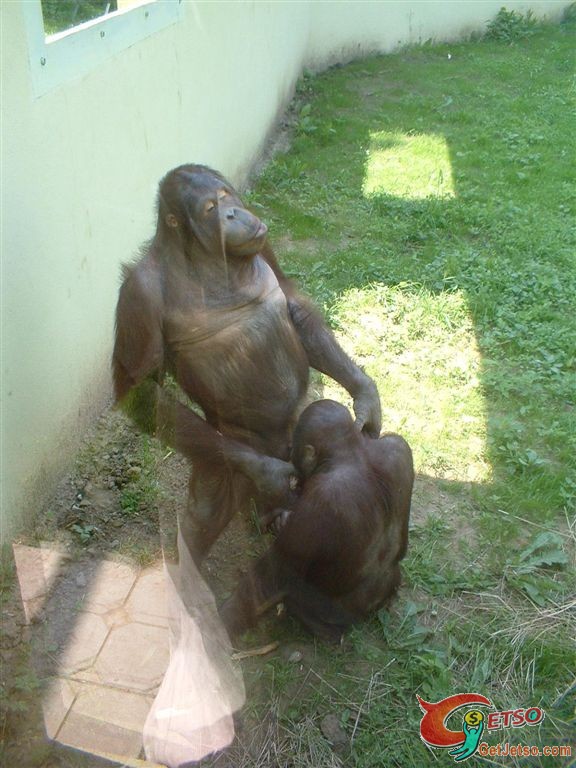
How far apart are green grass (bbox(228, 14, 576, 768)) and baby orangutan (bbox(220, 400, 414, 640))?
121 millimetres

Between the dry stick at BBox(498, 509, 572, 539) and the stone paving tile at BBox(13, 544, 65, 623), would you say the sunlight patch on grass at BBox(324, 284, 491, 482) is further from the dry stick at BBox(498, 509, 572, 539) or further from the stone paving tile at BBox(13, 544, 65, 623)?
the stone paving tile at BBox(13, 544, 65, 623)

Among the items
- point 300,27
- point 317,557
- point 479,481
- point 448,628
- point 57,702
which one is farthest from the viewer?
point 300,27

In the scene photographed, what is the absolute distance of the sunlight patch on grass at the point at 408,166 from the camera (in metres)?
5.49

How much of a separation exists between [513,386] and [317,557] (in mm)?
1679

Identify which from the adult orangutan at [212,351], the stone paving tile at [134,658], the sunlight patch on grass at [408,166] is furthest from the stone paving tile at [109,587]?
the sunlight patch on grass at [408,166]

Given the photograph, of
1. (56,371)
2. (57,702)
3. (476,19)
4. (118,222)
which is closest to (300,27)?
(476,19)

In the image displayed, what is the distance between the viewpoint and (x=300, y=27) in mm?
7586

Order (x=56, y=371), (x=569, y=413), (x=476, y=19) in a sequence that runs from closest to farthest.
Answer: (x=56, y=371), (x=569, y=413), (x=476, y=19)

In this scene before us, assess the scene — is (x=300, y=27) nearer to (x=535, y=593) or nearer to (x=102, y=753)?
(x=535, y=593)

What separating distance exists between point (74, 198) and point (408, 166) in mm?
3567

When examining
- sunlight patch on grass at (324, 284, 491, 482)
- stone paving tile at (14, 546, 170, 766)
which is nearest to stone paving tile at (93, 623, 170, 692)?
stone paving tile at (14, 546, 170, 766)

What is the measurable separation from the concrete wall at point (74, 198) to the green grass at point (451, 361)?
99 cm

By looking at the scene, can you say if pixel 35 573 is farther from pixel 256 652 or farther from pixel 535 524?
pixel 535 524

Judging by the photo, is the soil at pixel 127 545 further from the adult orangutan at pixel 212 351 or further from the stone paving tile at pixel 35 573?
the adult orangutan at pixel 212 351
